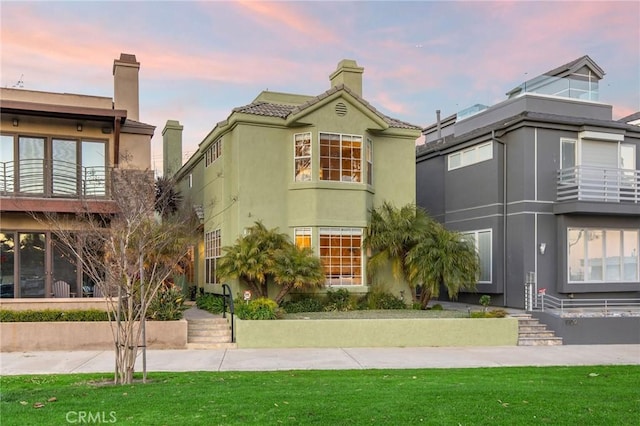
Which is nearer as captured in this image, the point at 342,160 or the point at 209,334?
the point at 209,334

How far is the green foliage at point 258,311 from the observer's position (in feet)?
47.5

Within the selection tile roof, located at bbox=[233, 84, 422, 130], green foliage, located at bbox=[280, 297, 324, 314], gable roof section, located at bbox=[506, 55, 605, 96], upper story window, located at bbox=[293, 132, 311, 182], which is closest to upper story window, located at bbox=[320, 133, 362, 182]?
upper story window, located at bbox=[293, 132, 311, 182]

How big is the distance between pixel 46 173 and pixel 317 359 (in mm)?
10691

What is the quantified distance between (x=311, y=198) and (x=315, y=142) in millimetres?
1905

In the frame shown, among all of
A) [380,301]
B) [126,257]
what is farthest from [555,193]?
[126,257]

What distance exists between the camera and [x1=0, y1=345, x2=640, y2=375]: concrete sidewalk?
11.2m

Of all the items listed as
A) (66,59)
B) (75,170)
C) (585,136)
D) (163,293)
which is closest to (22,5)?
(66,59)

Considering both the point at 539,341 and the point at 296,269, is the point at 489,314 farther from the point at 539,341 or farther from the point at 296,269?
the point at 296,269

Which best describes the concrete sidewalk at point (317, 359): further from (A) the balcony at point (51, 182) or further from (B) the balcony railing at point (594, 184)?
(B) the balcony railing at point (594, 184)

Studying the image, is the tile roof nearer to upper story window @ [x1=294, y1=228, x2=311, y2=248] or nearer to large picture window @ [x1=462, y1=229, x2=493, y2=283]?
upper story window @ [x1=294, y1=228, x2=311, y2=248]

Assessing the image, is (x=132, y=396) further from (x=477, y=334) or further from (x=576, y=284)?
(x=576, y=284)

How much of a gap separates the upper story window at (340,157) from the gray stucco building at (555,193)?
569 centimetres

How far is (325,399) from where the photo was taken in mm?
7594

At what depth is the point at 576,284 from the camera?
1895 centimetres
